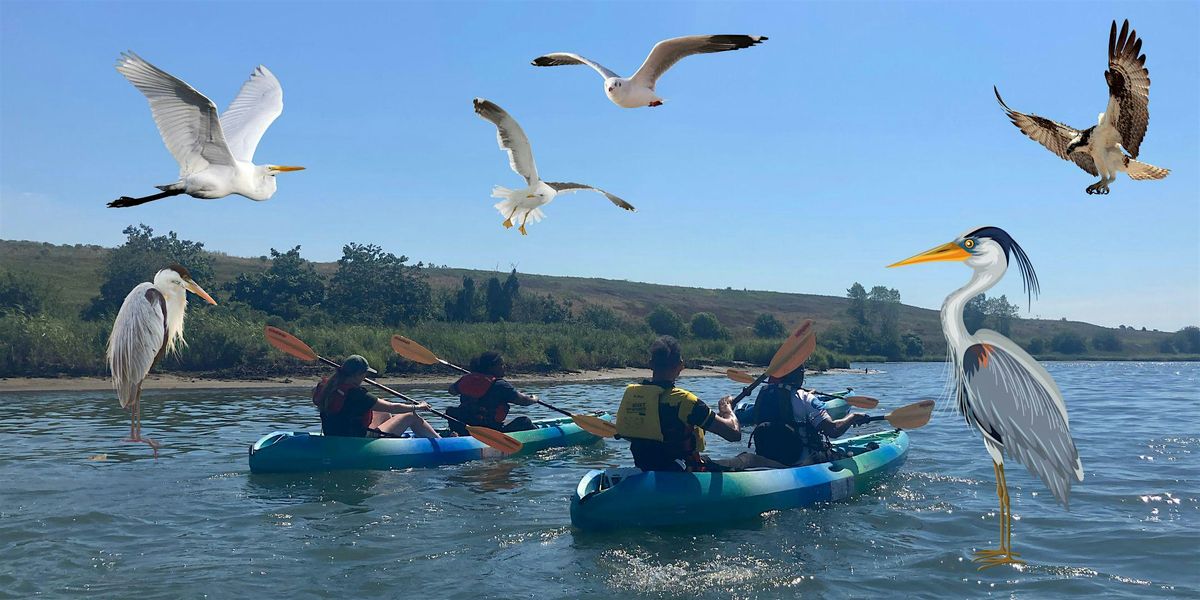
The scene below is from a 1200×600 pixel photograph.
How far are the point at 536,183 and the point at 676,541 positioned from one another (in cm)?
343

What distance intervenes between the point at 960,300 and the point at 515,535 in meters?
5.12

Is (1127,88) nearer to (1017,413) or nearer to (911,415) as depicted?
(1017,413)

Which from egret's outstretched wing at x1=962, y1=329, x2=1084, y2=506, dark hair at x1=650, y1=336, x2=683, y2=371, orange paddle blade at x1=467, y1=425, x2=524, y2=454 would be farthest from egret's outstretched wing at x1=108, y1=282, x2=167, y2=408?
egret's outstretched wing at x1=962, y1=329, x2=1084, y2=506

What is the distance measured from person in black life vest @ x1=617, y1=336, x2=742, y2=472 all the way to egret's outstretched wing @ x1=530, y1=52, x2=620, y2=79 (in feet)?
9.62

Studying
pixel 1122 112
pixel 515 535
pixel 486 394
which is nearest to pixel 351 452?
pixel 486 394

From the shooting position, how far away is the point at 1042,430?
442 centimetres

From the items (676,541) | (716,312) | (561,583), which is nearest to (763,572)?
(676,541)

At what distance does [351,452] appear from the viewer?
36.5 feet

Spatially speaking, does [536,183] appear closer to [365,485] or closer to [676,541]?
[676,541]

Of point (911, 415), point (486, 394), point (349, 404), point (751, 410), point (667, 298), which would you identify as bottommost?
point (751, 410)

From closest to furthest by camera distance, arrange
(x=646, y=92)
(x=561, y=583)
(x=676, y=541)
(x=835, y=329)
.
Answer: (x=646, y=92), (x=561, y=583), (x=676, y=541), (x=835, y=329)

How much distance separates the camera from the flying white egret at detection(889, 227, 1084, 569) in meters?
4.27

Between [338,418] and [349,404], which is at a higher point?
[349,404]

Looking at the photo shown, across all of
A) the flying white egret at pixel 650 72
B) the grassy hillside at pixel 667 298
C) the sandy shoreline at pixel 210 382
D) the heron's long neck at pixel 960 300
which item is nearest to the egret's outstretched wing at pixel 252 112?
the flying white egret at pixel 650 72
